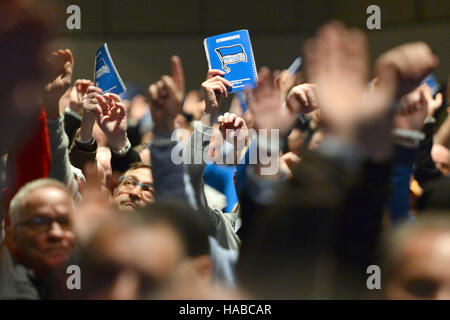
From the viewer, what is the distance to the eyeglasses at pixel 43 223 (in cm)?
162

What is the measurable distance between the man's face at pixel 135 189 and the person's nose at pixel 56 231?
53 cm

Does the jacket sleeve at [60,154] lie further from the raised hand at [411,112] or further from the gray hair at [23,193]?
the raised hand at [411,112]

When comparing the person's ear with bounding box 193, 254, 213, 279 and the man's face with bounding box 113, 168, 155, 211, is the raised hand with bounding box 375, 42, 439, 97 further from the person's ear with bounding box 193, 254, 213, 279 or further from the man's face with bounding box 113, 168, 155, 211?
the man's face with bounding box 113, 168, 155, 211

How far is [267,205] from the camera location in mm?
1452

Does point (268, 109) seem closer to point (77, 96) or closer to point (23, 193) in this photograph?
point (23, 193)

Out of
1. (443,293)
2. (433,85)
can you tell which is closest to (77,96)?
(433,85)

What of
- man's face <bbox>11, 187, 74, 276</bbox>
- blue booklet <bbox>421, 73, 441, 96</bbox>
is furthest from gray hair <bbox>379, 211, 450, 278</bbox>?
blue booklet <bbox>421, 73, 441, 96</bbox>

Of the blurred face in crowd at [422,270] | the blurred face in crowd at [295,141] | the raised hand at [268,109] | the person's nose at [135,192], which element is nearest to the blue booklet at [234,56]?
the blurred face in crowd at [295,141]

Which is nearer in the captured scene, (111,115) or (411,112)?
(411,112)

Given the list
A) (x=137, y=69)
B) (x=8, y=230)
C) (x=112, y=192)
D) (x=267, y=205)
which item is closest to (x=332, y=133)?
(x=267, y=205)

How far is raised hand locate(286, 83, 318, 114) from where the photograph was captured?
166 cm

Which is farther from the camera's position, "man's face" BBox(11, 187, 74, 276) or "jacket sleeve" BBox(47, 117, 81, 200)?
"jacket sleeve" BBox(47, 117, 81, 200)

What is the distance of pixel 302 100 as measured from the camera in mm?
1680

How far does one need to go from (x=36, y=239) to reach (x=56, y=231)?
5 cm
